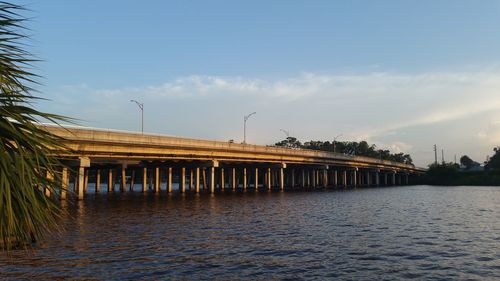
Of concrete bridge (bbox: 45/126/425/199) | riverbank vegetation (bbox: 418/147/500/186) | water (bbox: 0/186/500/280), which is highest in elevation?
concrete bridge (bbox: 45/126/425/199)

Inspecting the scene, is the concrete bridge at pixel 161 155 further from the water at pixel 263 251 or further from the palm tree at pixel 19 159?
the palm tree at pixel 19 159

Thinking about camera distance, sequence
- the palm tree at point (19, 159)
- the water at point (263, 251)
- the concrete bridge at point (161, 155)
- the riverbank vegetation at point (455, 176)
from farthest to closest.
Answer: the riverbank vegetation at point (455, 176), the concrete bridge at point (161, 155), the water at point (263, 251), the palm tree at point (19, 159)

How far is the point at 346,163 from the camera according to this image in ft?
462

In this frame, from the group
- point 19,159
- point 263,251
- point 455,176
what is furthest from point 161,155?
point 455,176

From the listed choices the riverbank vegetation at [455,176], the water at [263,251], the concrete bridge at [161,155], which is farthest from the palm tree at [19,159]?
the riverbank vegetation at [455,176]

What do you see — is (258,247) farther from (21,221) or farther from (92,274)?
(21,221)

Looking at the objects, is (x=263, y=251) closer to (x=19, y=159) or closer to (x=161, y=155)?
(x=19, y=159)

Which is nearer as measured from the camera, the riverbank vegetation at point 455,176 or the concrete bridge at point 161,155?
the concrete bridge at point 161,155

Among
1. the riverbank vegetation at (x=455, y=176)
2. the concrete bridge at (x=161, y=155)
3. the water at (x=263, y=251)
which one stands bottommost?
the water at (x=263, y=251)

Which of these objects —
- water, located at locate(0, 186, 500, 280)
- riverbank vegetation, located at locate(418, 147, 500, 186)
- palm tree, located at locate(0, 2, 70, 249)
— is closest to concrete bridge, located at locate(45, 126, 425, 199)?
water, located at locate(0, 186, 500, 280)

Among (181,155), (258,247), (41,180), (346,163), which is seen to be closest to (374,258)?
(258,247)

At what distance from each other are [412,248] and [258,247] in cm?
843

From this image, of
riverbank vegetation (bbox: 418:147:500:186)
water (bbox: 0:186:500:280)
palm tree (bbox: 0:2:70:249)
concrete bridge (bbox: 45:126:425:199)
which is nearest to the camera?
palm tree (bbox: 0:2:70:249)

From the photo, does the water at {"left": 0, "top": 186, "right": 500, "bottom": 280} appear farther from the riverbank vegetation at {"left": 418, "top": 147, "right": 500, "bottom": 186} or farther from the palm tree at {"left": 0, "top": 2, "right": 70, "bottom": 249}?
the riverbank vegetation at {"left": 418, "top": 147, "right": 500, "bottom": 186}
